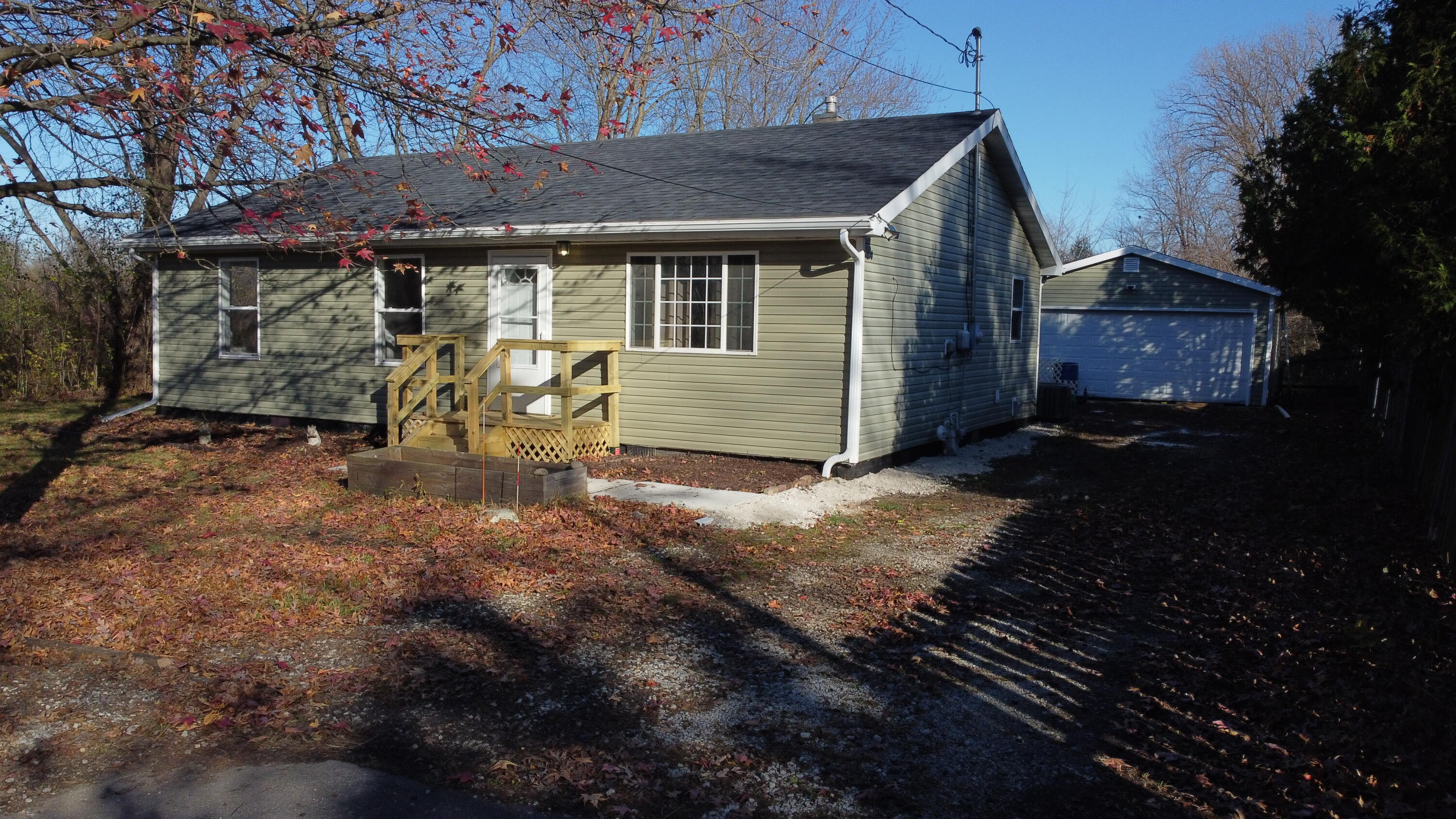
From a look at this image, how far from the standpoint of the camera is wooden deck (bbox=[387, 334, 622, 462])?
37.5 ft

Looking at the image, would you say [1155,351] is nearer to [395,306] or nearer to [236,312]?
[395,306]

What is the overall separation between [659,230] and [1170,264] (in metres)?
16.6

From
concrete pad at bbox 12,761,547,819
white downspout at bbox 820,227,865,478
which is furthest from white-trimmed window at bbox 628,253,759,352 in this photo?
concrete pad at bbox 12,761,547,819

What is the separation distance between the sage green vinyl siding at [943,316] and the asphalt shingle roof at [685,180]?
0.68 m

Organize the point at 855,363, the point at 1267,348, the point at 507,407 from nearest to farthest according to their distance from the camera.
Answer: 1. the point at 855,363
2. the point at 507,407
3. the point at 1267,348

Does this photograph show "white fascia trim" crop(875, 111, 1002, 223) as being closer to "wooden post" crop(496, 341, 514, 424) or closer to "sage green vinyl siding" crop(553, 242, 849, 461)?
"sage green vinyl siding" crop(553, 242, 849, 461)

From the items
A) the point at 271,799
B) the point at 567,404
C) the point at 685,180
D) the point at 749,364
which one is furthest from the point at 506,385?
the point at 271,799

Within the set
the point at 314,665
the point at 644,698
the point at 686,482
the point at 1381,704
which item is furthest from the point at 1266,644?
the point at 686,482

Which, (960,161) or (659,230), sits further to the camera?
(960,161)

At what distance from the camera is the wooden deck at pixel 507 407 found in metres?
11.4

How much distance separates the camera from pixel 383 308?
14148 mm

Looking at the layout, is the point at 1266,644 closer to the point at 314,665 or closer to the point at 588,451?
the point at 314,665

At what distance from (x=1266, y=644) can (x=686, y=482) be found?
6083 millimetres

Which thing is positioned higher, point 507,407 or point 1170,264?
point 1170,264
